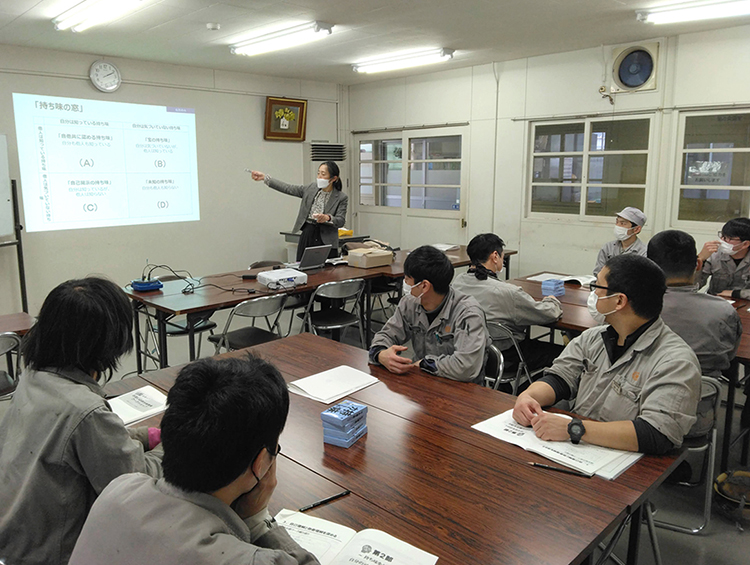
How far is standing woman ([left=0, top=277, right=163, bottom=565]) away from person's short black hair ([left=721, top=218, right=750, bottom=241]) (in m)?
3.93

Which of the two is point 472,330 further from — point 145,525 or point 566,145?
point 566,145

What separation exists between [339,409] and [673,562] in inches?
61.9

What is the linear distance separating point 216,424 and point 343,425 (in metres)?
0.81

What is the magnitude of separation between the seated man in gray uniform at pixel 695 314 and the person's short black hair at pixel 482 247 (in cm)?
99

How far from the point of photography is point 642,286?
176 centimetres

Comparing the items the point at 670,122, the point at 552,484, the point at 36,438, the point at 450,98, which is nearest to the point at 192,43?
the point at 450,98

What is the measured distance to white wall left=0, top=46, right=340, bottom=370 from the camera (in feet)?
17.8

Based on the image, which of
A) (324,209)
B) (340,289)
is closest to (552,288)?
(340,289)

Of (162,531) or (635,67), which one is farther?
(635,67)

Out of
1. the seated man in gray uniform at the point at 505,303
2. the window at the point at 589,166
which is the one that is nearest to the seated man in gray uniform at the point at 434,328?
the seated man in gray uniform at the point at 505,303

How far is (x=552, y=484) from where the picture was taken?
1.41m

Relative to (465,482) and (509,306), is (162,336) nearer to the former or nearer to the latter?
(509,306)

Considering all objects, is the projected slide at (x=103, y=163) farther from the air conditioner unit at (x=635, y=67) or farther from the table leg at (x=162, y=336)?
the air conditioner unit at (x=635, y=67)

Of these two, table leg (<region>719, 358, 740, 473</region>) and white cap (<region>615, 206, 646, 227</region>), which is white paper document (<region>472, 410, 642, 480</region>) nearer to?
table leg (<region>719, 358, 740, 473</region>)
